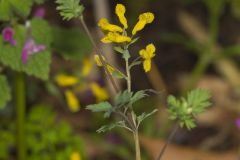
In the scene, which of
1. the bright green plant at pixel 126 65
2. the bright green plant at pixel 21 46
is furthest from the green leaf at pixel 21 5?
the bright green plant at pixel 126 65

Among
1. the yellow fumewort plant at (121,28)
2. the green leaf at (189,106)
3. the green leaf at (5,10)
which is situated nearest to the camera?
the yellow fumewort plant at (121,28)

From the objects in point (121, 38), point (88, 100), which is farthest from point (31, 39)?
point (88, 100)

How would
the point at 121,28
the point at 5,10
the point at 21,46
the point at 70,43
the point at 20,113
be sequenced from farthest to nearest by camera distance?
the point at 70,43, the point at 20,113, the point at 21,46, the point at 5,10, the point at 121,28

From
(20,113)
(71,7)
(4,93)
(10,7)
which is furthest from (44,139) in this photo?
(71,7)

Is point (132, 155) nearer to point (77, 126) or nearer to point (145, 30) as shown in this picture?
point (77, 126)

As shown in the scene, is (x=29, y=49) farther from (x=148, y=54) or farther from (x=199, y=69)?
(x=199, y=69)

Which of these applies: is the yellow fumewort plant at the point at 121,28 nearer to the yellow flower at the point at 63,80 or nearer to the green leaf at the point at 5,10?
the green leaf at the point at 5,10

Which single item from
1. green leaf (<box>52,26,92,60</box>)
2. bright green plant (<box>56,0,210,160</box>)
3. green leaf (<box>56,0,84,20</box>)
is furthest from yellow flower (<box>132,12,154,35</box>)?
green leaf (<box>52,26,92,60</box>)
